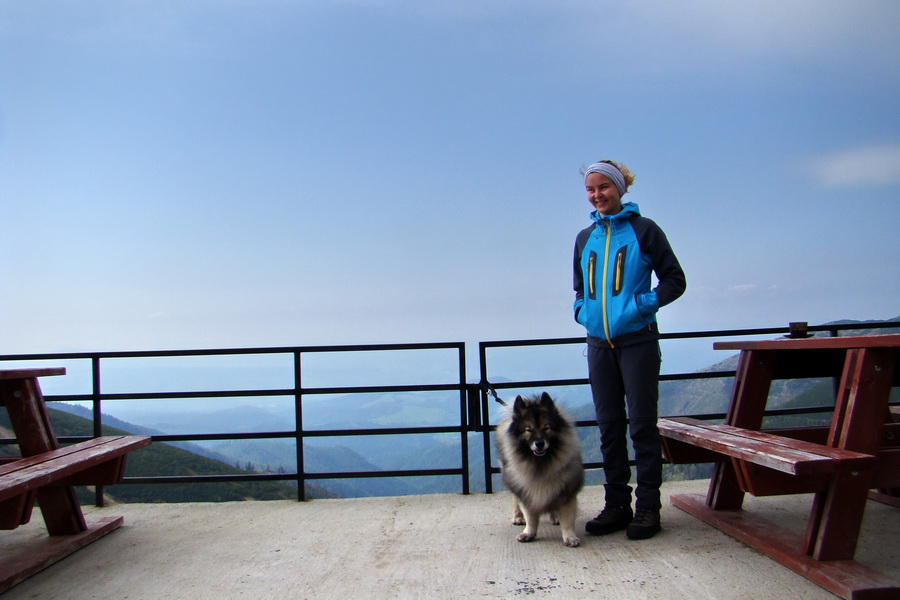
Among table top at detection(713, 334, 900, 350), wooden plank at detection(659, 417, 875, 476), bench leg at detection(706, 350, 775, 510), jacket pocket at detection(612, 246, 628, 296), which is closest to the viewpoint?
wooden plank at detection(659, 417, 875, 476)

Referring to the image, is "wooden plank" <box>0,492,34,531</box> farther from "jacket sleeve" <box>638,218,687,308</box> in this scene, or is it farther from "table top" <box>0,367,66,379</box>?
"jacket sleeve" <box>638,218,687,308</box>

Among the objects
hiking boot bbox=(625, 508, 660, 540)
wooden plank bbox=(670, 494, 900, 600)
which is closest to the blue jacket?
hiking boot bbox=(625, 508, 660, 540)

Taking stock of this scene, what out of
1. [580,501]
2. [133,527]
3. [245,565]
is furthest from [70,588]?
[580,501]

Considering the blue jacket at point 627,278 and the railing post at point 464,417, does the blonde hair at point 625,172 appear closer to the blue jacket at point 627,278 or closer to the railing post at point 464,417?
the blue jacket at point 627,278

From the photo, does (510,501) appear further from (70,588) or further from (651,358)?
(70,588)

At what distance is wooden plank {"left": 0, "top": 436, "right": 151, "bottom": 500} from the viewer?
116 inches

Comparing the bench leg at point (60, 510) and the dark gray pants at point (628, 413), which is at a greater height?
the dark gray pants at point (628, 413)

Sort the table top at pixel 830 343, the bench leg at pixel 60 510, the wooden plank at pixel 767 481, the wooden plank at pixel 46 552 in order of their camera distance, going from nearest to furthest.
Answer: the table top at pixel 830 343 < the wooden plank at pixel 767 481 < the wooden plank at pixel 46 552 < the bench leg at pixel 60 510

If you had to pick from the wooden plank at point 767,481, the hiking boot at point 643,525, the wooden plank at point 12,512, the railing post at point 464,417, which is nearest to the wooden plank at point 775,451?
the wooden plank at point 767,481

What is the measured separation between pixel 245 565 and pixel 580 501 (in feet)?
7.92

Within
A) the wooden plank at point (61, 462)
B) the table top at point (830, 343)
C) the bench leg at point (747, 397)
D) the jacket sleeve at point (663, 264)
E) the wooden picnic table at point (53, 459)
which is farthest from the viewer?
the bench leg at point (747, 397)

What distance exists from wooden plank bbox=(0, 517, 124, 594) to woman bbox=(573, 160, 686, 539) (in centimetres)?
317

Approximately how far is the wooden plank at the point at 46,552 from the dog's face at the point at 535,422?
9.21ft

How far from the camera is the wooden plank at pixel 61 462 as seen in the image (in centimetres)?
295
